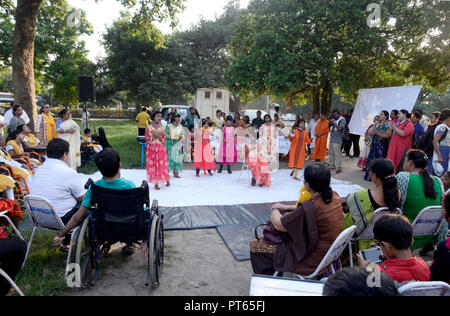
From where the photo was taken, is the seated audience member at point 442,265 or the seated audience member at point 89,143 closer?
the seated audience member at point 442,265

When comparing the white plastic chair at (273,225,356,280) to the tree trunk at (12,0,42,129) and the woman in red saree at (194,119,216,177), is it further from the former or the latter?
the tree trunk at (12,0,42,129)

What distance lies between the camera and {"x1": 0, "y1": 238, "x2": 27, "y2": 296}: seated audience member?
92.5 inches

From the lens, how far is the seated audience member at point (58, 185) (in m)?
3.11

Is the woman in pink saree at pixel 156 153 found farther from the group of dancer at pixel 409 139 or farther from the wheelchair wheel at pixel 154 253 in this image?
the group of dancer at pixel 409 139

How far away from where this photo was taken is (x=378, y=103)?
965cm

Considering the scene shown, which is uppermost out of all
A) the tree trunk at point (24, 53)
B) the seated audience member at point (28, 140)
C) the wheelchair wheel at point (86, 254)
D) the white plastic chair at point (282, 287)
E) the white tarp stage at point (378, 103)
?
the tree trunk at point (24, 53)

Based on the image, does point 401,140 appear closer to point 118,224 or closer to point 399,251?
point 399,251

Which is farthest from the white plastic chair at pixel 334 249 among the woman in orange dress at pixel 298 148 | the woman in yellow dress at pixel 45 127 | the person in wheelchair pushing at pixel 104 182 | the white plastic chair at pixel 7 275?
the woman in yellow dress at pixel 45 127

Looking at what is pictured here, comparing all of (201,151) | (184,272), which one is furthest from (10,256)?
(201,151)

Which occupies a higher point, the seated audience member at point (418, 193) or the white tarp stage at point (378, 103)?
the white tarp stage at point (378, 103)

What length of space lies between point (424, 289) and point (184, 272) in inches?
90.6

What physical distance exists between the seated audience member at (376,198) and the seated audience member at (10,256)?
2827 millimetres

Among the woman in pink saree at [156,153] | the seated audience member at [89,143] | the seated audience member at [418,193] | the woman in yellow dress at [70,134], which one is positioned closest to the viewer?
the seated audience member at [418,193]
